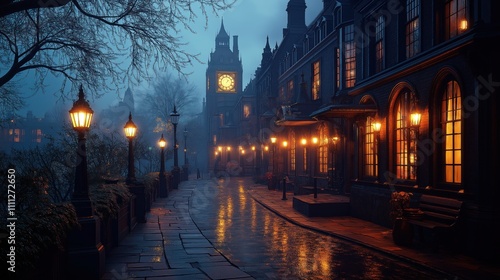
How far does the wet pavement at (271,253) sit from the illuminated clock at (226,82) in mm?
64232

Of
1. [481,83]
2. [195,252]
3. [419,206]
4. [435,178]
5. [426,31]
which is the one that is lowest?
[195,252]

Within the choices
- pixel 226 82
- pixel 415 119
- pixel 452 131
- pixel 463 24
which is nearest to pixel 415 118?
pixel 415 119

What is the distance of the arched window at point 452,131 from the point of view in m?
10.7

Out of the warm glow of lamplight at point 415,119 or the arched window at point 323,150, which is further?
the arched window at point 323,150

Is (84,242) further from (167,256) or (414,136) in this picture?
(414,136)

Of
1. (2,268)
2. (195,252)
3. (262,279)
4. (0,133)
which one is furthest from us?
(0,133)

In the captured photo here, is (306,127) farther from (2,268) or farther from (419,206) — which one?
(2,268)

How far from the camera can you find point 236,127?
6256 cm

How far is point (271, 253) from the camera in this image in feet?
33.8

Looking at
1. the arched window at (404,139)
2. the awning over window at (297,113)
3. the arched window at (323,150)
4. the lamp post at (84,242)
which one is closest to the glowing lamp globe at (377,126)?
the arched window at (404,139)

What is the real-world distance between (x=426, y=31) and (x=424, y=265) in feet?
23.2

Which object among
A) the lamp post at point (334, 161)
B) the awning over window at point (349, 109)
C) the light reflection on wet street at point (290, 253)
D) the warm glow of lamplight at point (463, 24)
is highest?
the warm glow of lamplight at point (463, 24)

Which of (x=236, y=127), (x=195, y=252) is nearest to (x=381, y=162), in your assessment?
(x=195, y=252)

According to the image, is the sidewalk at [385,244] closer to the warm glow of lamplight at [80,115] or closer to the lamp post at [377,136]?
the lamp post at [377,136]
